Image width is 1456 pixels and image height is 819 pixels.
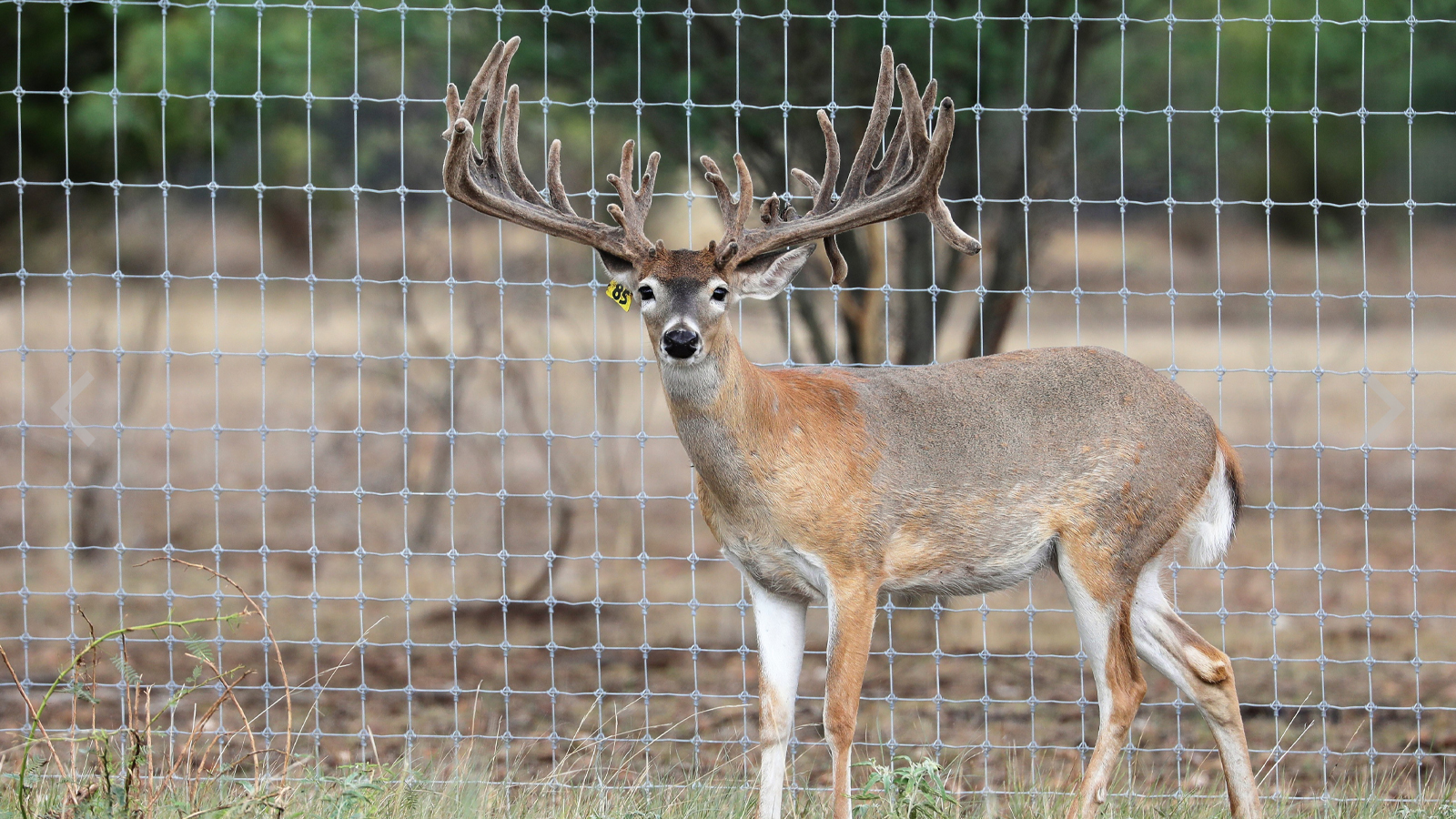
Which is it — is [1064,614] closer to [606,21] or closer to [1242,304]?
[606,21]

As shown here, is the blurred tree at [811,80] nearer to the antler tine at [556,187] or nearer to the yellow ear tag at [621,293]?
the antler tine at [556,187]

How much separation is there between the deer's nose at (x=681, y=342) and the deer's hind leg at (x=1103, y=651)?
129 cm

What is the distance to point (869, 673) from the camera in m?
6.96

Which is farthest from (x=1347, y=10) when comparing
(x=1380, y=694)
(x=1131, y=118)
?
(x=1380, y=694)

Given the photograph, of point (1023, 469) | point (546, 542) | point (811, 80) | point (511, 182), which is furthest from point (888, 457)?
point (546, 542)

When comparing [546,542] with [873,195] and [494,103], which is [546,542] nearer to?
[494,103]

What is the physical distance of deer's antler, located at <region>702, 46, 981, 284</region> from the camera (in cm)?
389

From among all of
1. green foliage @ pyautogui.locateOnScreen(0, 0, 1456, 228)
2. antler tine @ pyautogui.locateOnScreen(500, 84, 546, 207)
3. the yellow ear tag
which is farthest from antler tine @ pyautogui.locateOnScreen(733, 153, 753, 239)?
green foliage @ pyautogui.locateOnScreen(0, 0, 1456, 228)

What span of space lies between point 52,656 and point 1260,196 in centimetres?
1698

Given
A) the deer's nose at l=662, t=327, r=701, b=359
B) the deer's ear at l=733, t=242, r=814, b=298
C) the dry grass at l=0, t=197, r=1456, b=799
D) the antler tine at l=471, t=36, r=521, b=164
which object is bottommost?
the dry grass at l=0, t=197, r=1456, b=799

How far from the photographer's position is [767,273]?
4031mm

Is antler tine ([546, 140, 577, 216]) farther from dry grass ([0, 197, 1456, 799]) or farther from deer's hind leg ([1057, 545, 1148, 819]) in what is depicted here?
deer's hind leg ([1057, 545, 1148, 819])

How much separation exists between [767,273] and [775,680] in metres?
1.14

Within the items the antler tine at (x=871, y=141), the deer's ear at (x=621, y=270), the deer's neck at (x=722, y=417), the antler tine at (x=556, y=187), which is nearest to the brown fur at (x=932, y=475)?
the deer's neck at (x=722, y=417)
